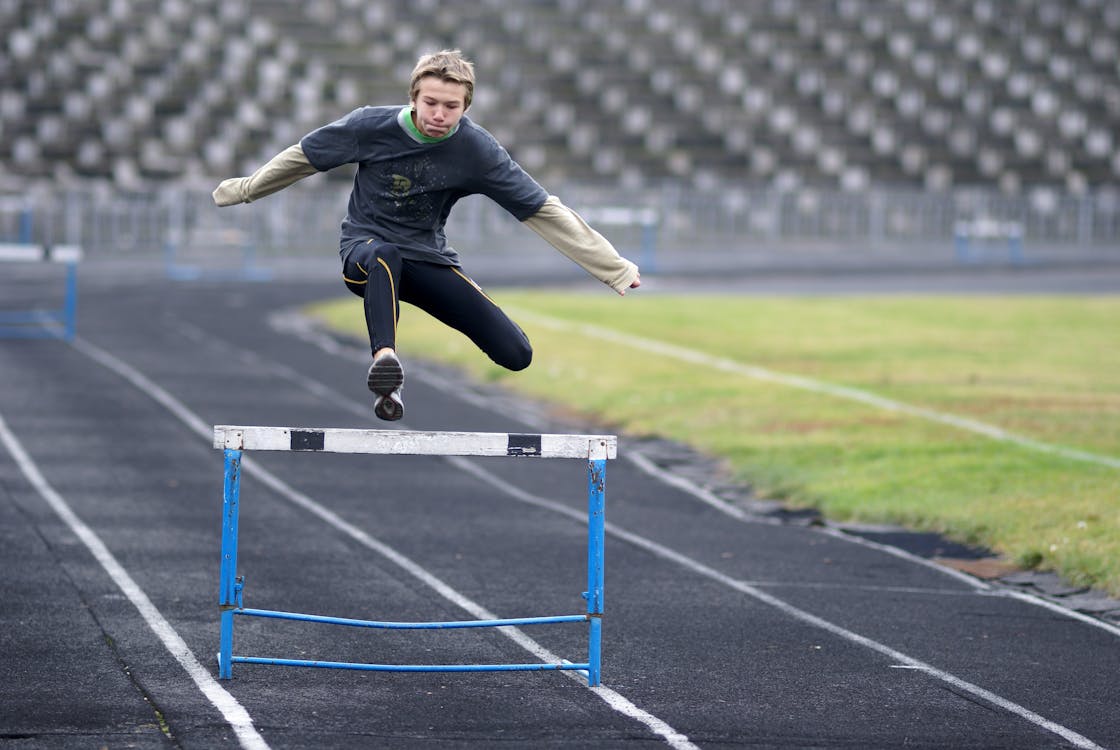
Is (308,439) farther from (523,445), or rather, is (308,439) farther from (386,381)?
→ (523,445)

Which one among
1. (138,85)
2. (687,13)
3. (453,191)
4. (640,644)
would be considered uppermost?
(687,13)

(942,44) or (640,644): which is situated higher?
(942,44)

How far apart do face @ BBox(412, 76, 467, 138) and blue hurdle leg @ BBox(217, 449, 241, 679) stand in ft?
5.11

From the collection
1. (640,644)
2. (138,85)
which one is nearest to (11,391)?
(640,644)

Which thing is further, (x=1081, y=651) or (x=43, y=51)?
(x=43, y=51)

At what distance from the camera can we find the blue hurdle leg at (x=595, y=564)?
6746mm

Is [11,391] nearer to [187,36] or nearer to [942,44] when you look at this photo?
[187,36]

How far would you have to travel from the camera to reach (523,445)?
648 centimetres

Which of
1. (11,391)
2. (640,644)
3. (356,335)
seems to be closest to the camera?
(640,644)

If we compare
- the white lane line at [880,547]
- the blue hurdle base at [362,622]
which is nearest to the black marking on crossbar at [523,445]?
the blue hurdle base at [362,622]

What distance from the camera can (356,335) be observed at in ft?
75.3

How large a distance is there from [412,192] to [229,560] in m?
1.72

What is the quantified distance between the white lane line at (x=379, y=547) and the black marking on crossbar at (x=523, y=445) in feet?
3.59

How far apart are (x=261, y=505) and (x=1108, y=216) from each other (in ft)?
114
